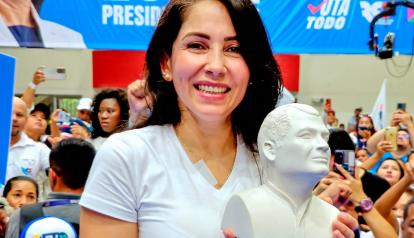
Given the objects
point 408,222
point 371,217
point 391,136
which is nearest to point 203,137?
point 371,217

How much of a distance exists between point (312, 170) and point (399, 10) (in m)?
4.77

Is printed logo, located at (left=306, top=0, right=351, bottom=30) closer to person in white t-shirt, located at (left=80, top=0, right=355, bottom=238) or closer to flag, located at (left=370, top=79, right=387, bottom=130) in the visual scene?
flag, located at (left=370, top=79, right=387, bottom=130)

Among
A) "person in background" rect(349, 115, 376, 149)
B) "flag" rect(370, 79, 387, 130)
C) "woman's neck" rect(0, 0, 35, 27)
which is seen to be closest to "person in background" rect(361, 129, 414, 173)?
"person in background" rect(349, 115, 376, 149)

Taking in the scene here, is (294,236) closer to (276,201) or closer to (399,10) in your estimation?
(276,201)

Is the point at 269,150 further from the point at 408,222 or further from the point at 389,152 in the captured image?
the point at 389,152

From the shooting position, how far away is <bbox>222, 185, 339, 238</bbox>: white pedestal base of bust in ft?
3.20

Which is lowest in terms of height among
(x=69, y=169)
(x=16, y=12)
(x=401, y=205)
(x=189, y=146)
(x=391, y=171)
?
A: (x=401, y=205)

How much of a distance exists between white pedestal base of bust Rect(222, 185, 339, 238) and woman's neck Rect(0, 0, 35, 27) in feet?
13.7

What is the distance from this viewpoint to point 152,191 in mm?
1043

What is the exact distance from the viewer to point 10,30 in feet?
15.6

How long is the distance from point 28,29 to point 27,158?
74.1 inches

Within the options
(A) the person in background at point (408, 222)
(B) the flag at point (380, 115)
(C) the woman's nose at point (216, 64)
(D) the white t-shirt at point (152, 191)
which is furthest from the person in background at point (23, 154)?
(B) the flag at point (380, 115)

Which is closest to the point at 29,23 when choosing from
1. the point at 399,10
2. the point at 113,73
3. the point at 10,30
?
the point at 10,30

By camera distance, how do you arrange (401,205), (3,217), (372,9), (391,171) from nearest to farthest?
(3,217), (401,205), (391,171), (372,9)
